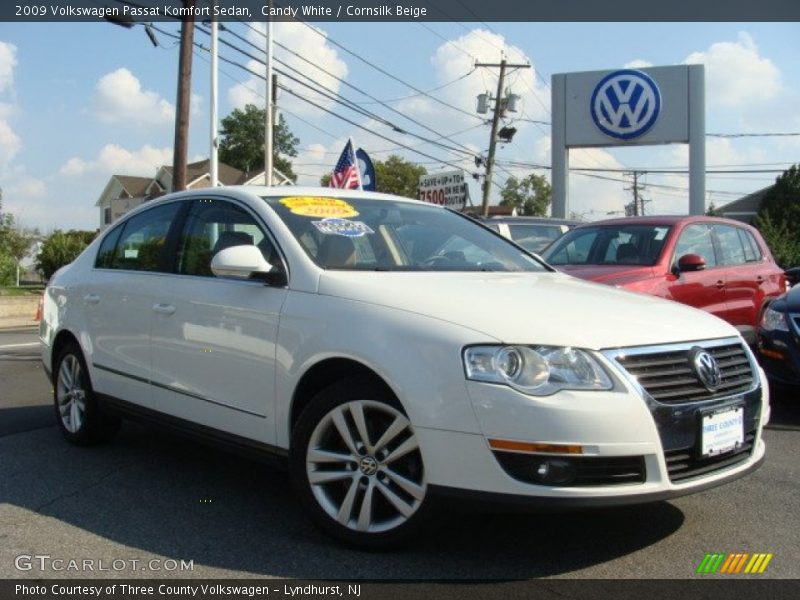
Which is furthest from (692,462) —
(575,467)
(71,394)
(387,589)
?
(71,394)

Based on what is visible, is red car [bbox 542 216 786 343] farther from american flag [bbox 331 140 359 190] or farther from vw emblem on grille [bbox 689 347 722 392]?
american flag [bbox 331 140 359 190]

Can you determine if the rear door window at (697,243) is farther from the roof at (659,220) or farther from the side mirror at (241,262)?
the side mirror at (241,262)

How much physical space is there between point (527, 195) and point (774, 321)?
87.4m

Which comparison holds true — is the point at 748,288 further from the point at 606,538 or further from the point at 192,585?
the point at 192,585

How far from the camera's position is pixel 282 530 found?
3797 millimetres

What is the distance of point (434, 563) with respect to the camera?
11.0 ft

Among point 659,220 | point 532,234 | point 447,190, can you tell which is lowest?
point 659,220

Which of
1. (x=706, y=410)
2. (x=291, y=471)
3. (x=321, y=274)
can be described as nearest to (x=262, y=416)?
(x=291, y=471)

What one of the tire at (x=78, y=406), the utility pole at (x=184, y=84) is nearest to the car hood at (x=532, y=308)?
the tire at (x=78, y=406)

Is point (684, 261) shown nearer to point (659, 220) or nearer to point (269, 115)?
point (659, 220)

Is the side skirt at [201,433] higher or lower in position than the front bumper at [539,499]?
higher

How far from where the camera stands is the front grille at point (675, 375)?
319 centimetres

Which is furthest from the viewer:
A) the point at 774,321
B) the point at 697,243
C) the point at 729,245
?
the point at 729,245

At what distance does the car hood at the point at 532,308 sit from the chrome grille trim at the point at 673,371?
4 centimetres
